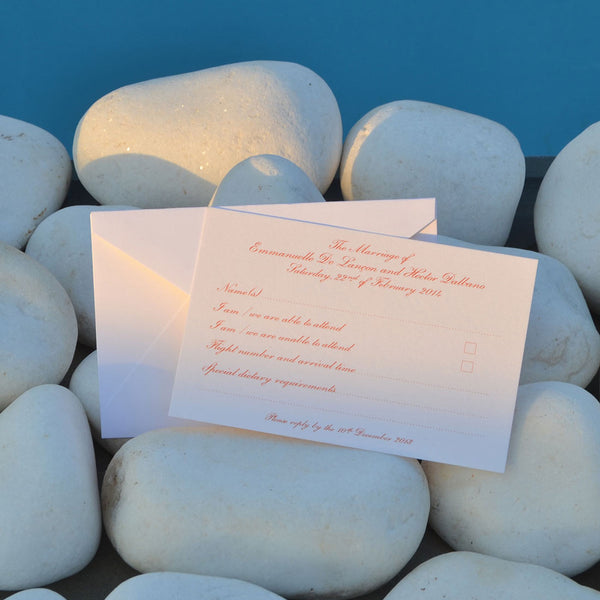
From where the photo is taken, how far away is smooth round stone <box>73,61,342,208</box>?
3.33 feet

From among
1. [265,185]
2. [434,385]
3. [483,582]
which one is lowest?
[483,582]

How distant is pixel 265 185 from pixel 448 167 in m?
0.25

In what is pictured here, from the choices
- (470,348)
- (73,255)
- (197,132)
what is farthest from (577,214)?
(73,255)

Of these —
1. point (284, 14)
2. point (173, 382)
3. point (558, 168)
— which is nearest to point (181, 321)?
point (173, 382)

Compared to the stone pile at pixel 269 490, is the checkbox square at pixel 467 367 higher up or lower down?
higher up

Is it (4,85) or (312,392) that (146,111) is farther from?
(312,392)

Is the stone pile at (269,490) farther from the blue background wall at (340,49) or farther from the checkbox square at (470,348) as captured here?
the blue background wall at (340,49)

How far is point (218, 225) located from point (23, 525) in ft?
0.91

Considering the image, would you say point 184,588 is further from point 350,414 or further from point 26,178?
point 26,178

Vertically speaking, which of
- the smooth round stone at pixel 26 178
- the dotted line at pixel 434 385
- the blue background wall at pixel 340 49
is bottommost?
the dotted line at pixel 434 385

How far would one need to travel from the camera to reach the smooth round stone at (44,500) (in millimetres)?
Answer: 664

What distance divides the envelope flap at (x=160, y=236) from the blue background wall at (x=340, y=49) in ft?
1.79

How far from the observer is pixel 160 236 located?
742mm

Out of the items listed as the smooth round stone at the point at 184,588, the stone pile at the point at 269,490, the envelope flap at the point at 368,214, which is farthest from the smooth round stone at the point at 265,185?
the smooth round stone at the point at 184,588
